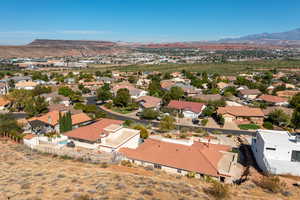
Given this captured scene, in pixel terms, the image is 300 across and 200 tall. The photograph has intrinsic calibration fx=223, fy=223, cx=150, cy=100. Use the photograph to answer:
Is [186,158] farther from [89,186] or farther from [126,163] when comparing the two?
[89,186]

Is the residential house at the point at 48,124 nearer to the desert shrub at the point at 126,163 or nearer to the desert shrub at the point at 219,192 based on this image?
the desert shrub at the point at 126,163

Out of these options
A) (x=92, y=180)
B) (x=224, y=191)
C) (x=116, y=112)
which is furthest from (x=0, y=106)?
(x=224, y=191)

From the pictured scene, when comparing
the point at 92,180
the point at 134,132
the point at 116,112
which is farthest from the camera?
the point at 116,112

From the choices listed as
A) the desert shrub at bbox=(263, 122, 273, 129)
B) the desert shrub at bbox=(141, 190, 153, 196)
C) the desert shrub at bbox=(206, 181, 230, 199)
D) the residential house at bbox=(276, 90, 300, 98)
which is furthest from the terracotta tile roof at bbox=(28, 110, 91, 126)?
the residential house at bbox=(276, 90, 300, 98)

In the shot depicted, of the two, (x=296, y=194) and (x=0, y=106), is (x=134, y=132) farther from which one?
(x=0, y=106)

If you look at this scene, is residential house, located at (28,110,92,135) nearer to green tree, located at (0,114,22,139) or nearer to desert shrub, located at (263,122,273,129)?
green tree, located at (0,114,22,139)

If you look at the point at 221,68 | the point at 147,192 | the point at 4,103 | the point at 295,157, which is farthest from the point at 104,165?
the point at 221,68

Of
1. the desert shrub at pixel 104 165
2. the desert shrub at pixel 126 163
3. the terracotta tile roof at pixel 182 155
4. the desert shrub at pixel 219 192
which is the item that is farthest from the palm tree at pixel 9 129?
the desert shrub at pixel 219 192
